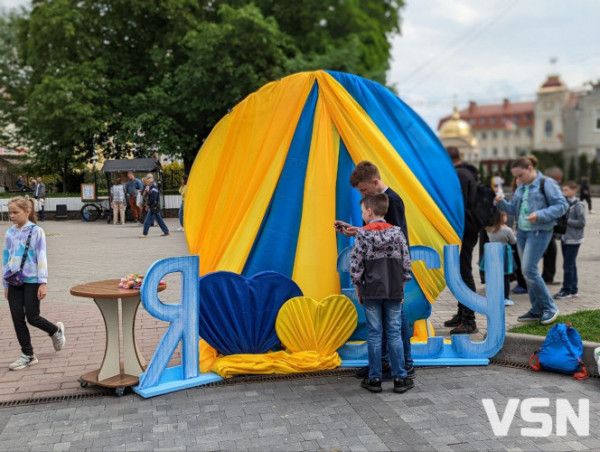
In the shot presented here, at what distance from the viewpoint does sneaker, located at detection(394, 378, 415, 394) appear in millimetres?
4812

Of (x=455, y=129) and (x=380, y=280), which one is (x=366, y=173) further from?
(x=455, y=129)

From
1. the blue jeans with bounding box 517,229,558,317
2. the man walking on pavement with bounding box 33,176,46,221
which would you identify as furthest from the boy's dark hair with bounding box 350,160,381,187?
A: the man walking on pavement with bounding box 33,176,46,221

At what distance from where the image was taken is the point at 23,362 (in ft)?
18.5

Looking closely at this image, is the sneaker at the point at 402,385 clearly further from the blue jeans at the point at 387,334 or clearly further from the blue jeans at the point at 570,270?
the blue jeans at the point at 570,270

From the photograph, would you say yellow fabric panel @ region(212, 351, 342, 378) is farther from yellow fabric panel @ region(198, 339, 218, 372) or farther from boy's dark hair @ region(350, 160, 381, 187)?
boy's dark hair @ region(350, 160, 381, 187)

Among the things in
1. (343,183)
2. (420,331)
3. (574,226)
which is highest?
(343,183)

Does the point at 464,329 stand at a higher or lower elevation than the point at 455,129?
lower

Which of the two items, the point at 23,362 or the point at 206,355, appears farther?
the point at 23,362

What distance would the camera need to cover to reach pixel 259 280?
17.5 ft

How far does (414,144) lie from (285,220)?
1.47 m

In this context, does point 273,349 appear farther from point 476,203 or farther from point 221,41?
point 221,41

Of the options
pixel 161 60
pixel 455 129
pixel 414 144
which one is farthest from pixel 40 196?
pixel 455 129

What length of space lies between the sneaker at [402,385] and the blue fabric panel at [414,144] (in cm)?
172

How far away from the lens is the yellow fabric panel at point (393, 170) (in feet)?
18.8
